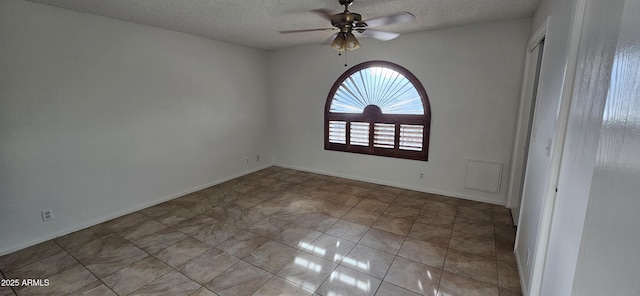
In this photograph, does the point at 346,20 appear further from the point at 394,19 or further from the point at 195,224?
the point at 195,224

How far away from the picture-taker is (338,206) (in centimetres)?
365

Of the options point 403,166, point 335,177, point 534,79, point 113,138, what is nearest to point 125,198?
point 113,138

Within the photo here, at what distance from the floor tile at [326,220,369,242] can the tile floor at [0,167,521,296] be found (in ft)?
0.04

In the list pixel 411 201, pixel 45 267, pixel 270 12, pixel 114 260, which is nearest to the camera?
pixel 45 267

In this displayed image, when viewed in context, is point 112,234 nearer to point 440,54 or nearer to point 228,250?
point 228,250

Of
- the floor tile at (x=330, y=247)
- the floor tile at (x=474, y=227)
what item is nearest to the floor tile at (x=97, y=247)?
the floor tile at (x=330, y=247)

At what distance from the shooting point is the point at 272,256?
2.49 metres

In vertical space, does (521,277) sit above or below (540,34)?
below

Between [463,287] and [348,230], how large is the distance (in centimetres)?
124

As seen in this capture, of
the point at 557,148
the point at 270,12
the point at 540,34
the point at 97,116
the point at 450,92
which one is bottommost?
the point at 557,148

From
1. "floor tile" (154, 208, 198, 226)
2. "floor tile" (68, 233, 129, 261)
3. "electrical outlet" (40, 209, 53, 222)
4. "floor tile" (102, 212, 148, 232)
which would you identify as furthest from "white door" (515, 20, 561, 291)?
"electrical outlet" (40, 209, 53, 222)

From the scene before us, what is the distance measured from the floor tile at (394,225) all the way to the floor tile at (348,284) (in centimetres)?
89

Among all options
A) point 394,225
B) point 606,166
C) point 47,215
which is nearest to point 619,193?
point 606,166

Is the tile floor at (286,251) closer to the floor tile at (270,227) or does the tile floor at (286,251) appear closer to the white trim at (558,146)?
the floor tile at (270,227)
